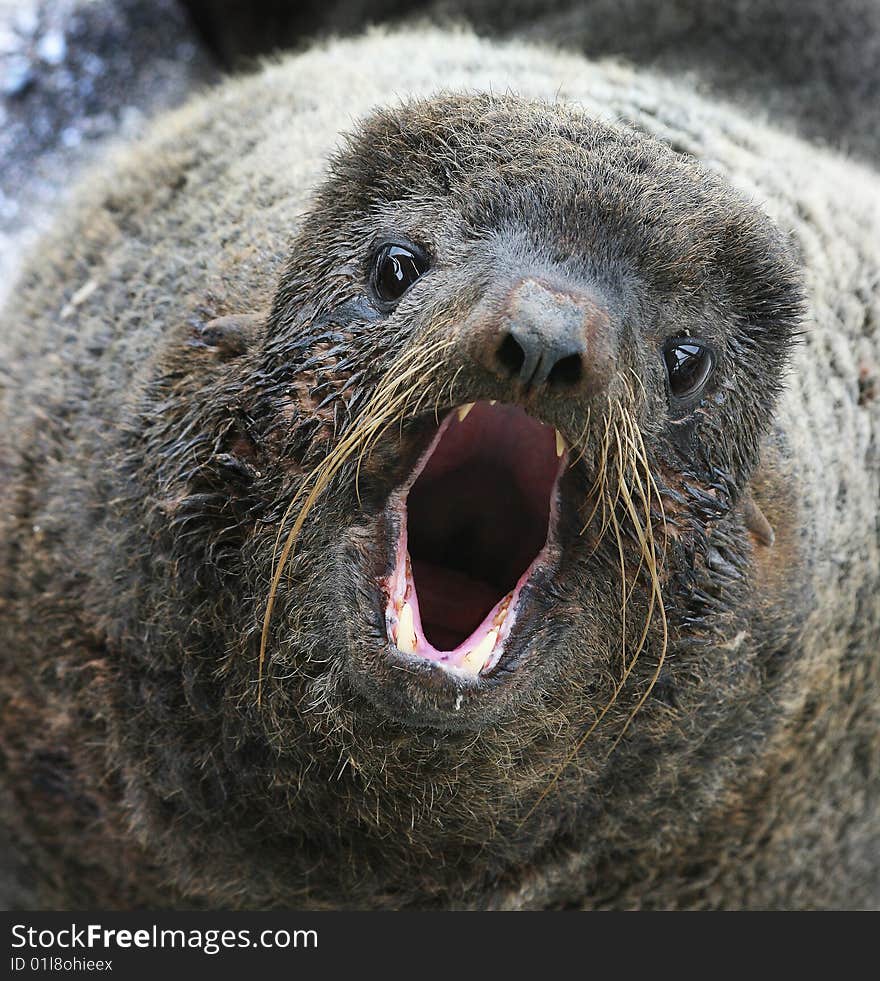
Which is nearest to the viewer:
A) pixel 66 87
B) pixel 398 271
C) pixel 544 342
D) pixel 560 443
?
pixel 544 342

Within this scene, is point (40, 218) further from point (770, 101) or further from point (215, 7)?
point (770, 101)

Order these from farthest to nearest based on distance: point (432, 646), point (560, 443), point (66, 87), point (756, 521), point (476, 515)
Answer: point (66, 87) < point (756, 521) < point (476, 515) < point (432, 646) < point (560, 443)

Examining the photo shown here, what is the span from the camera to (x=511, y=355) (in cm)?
317

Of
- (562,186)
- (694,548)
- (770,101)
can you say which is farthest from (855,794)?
(770,101)

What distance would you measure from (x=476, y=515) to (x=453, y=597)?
249 millimetres

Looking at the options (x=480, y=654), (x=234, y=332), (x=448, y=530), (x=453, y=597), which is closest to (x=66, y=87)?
(x=234, y=332)

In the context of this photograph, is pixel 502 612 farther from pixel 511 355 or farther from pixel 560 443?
pixel 511 355

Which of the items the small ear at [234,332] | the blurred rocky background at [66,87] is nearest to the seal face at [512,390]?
the small ear at [234,332]

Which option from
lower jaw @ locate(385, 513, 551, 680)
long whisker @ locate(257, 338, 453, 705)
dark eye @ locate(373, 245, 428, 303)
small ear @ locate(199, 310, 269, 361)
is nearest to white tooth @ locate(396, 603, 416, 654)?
lower jaw @ locate(385, 513, 551, 680)

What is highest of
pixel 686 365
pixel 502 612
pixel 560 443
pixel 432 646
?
pixel 686 365

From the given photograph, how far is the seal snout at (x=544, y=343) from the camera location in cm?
314

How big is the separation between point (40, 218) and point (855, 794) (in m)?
4.29

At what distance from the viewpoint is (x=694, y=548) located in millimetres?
3736

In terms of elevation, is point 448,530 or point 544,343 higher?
point 544,343
